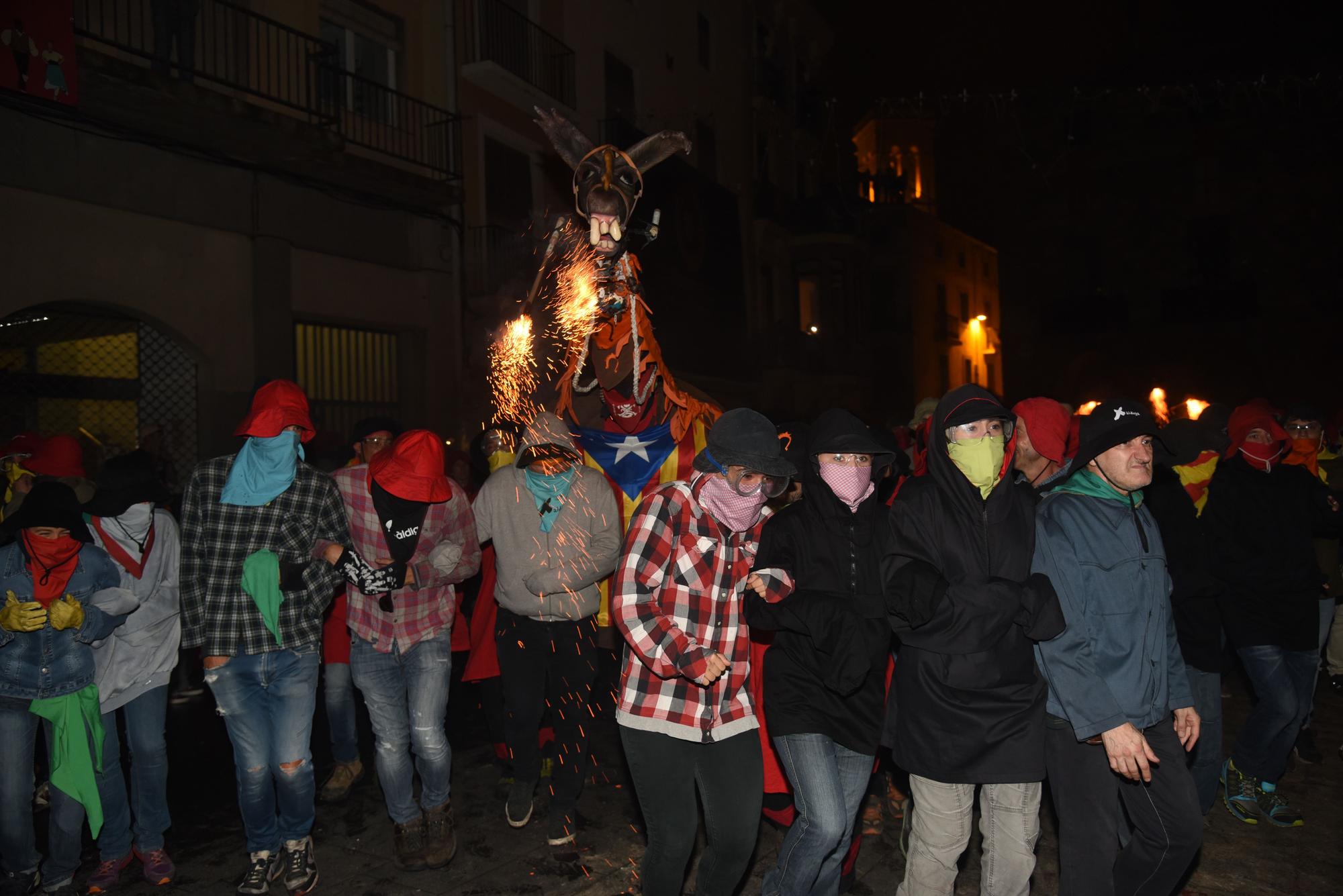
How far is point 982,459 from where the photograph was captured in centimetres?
367

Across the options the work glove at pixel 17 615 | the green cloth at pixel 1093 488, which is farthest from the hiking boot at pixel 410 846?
the green cloth at pixel 1093 488

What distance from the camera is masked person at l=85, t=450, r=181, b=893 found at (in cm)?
A: 459

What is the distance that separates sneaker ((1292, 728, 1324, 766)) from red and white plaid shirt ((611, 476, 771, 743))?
4.50 metres

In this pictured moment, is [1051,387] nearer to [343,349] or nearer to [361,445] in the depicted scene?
[343,349]

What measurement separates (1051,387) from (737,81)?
13.5 m

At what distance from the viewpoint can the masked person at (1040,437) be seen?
495 centimetres

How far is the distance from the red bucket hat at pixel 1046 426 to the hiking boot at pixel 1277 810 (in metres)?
2.14

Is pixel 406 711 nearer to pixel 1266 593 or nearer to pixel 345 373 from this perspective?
pixel 1266 593

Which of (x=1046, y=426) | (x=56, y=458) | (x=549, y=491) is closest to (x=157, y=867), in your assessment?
(x=56, y=458)

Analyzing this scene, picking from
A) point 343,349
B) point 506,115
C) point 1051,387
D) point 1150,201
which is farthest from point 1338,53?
point 343,349

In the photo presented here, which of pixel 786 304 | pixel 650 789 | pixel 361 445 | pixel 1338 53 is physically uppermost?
pixel 1338 53

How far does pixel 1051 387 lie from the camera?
31.7m

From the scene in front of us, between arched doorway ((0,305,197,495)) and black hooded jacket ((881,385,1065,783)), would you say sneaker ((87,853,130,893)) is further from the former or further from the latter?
arched doorway ((0,305,197,495))

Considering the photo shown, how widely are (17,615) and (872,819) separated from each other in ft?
13.3
